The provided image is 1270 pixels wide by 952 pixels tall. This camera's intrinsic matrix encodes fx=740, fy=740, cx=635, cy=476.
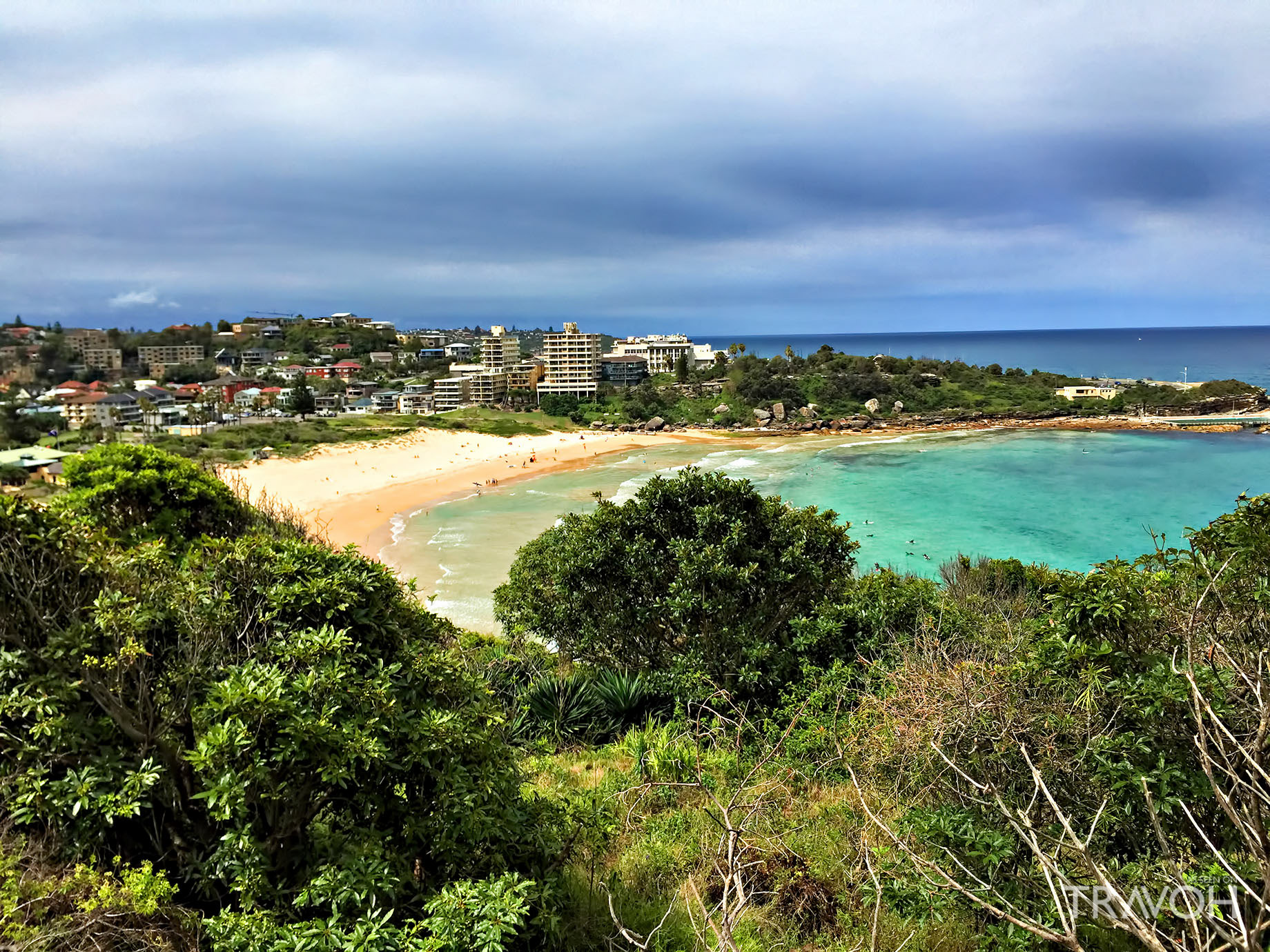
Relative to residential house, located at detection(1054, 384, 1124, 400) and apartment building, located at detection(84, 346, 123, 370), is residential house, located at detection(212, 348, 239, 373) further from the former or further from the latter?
residential house, located at detection(1054, 384, 1124, 400)

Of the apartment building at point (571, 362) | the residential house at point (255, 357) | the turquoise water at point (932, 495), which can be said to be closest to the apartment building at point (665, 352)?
the apartment building at point (571, 362)

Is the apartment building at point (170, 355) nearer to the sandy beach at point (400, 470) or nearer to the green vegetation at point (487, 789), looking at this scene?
the sandy beach at point (400, 470)

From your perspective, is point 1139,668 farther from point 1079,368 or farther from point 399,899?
point 1079,368

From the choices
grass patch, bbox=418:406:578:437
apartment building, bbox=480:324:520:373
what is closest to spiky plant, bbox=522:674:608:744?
grass patch, bbox=418:406:578:437

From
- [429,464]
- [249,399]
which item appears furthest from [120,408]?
[429,464]

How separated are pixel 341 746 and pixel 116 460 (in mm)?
11279

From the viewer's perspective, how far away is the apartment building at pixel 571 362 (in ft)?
269

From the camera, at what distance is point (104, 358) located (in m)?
122

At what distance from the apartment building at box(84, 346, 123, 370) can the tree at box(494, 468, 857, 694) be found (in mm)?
133823

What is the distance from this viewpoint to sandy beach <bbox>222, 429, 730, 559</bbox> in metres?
31.9

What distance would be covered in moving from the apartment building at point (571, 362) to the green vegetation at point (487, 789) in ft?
253

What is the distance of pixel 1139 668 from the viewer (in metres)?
4.16

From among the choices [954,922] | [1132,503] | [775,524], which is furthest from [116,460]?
[1132,503]

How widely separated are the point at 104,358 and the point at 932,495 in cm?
13498
